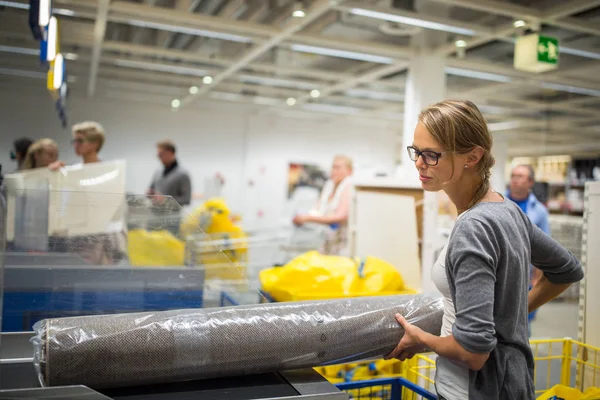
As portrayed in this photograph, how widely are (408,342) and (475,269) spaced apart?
0.37m

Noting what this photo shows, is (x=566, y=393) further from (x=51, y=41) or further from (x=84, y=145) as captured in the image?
(x=51, y=41)

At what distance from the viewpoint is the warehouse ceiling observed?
5000 mm

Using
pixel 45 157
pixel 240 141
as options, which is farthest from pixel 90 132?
pixel 240 141

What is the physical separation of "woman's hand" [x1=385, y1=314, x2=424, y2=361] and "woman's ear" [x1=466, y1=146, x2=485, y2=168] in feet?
1.48

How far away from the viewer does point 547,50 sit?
5.14m

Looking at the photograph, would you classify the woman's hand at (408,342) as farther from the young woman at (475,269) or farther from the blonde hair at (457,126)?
the blonde hair at (457,126)

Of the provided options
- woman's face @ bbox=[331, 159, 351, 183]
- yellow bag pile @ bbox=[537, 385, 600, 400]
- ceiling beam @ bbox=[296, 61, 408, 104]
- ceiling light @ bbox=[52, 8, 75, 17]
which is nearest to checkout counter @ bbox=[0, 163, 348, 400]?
yellow bag pile @ bbox=[537, 385, 600, 400]

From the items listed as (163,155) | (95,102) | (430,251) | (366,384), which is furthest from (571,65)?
(95,102)

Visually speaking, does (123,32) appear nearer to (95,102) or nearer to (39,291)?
(95,102)

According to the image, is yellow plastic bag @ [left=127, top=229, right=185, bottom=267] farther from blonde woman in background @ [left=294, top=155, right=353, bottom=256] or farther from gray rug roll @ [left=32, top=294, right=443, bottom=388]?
blonde woman in background @ [left=294, top=155, right=353, bottom=256]

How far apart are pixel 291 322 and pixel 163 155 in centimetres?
431

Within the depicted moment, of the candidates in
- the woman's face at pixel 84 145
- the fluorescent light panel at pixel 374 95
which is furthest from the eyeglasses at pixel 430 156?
the fluorescent light panel at pixel 374 95

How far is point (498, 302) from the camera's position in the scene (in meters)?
1.27

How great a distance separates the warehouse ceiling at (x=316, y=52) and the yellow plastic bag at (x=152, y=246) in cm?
285
